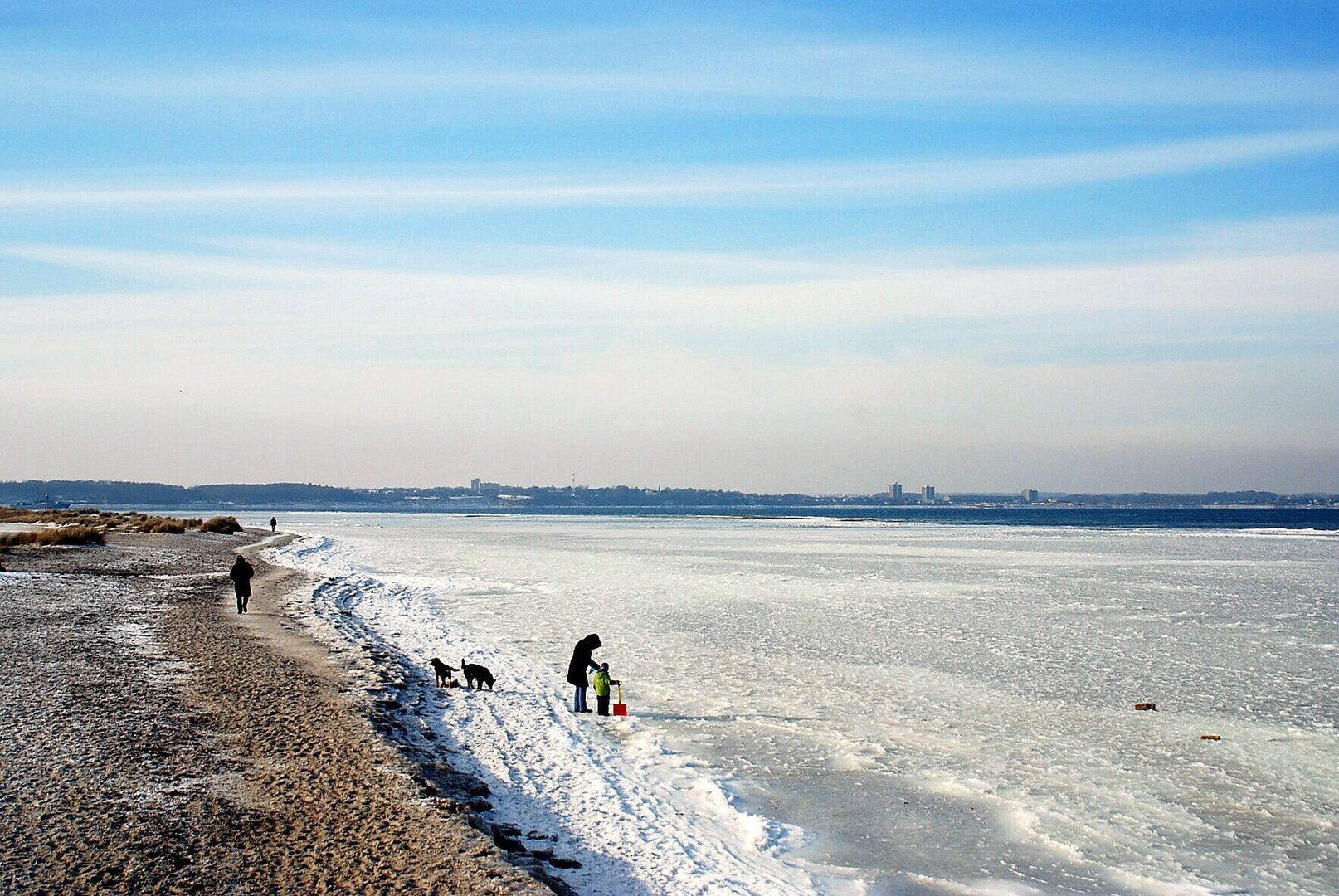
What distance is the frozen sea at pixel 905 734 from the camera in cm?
685

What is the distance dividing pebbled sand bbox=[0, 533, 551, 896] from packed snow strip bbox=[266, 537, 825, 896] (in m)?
0.65

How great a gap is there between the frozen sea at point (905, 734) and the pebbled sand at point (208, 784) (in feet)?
2.98

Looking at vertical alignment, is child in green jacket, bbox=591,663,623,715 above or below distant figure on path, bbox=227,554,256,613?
below

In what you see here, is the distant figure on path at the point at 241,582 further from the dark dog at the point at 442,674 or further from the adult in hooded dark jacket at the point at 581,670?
the adult in hooded dark jacket at the point at 581,670

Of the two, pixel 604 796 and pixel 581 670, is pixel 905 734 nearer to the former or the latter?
pixel 581 670

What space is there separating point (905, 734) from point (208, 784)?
6.14 meters

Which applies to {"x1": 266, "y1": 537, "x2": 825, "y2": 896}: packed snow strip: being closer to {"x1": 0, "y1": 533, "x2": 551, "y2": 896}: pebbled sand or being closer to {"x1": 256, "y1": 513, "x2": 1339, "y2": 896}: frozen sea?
{"x1": 256, "y1": 513, "x2": 1339, "y2": 896}: frozen sea

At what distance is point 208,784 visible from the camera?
290 inches

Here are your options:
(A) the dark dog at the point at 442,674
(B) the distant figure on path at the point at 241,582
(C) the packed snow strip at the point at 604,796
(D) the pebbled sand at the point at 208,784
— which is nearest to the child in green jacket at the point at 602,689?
(C) the packed snow strip at the point at 604,796

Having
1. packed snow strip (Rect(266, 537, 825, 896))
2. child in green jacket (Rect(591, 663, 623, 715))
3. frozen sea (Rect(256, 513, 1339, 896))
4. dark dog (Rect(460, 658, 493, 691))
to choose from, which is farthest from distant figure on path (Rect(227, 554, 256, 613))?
child in green jacket (Rect(591, 663, 623, 715))

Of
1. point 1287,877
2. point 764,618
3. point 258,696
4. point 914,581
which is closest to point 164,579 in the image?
point 764,618

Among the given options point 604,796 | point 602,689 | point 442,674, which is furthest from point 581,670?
point 604,796

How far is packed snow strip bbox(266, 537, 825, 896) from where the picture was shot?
253 inches

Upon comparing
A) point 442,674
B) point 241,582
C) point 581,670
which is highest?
point 241,582
